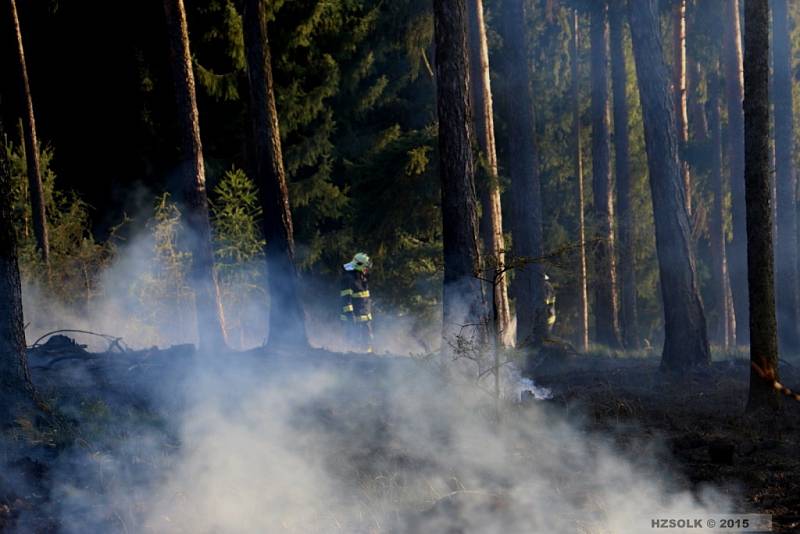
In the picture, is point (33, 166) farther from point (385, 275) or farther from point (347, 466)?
point (347, 466)

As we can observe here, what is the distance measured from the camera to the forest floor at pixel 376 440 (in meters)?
7.55

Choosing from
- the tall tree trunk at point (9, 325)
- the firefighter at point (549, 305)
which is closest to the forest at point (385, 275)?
the tall tree trunk at point (9, 325)

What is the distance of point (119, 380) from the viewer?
11.4 m

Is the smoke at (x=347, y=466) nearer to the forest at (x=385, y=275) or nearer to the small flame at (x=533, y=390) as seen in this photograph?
the forest at (x=385, y=275)

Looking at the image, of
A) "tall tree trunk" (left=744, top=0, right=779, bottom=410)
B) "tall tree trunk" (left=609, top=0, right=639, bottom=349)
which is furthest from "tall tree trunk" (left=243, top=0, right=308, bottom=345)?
"tall tree trunk" (left=609, top=0, right=639, bottom=349)

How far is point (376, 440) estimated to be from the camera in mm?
10125

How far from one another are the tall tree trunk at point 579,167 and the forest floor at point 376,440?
41.8 feet

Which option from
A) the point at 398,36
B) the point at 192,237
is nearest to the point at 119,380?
the point at 192,237

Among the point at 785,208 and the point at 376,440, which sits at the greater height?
the point at 785,208

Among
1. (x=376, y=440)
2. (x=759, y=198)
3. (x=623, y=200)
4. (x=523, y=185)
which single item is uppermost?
(x=759, y=198)

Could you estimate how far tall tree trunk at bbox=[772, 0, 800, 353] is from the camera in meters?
19.7

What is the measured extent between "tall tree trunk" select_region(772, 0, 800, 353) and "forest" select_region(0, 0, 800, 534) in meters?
0.08

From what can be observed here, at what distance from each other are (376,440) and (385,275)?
1402 centimetres

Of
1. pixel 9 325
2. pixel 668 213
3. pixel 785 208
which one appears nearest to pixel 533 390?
pixel 668 213
